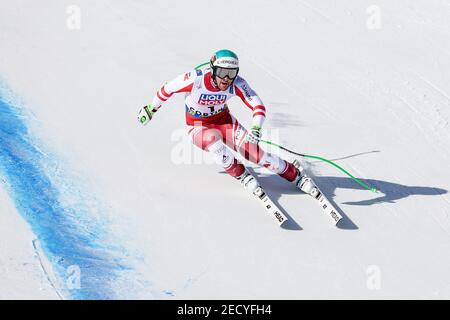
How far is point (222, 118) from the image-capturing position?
321 inches

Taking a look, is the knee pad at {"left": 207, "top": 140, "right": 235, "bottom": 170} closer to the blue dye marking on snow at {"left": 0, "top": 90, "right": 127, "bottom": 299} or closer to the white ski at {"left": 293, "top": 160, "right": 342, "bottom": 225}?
the white ski at {"left": 293, "top": 160, "right": 342, "bottom": 225}

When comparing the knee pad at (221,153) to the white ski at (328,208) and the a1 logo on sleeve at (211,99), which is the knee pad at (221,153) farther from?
the white ski at (328,208)

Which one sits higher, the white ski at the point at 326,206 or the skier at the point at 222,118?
the skier at the point at 222,118

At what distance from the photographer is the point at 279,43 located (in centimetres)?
1234

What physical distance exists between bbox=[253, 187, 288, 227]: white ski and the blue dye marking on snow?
1.86 metres

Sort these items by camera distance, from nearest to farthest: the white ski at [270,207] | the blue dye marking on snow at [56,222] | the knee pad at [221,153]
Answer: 1. the blue dye marking on snow at [56,222]
2. the white ski at [270,207]
3. the knee pad at [221,153]

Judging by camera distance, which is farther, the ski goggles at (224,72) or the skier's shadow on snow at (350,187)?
the skier's shadow on snow at (350,187)

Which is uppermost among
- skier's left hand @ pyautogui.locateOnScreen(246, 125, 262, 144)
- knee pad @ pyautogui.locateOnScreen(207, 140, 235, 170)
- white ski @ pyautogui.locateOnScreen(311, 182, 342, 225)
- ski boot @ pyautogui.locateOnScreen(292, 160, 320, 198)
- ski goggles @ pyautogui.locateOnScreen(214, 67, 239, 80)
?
ski goggles @ pyautogui.locateOnScreen(214, 67, 239, 80)

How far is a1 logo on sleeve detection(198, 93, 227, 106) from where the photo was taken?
25.6 feet

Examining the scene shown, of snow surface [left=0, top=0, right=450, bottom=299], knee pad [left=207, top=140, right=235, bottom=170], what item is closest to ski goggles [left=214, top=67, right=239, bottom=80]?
knee pad [left=207, top=140, right=235, bottom=170]

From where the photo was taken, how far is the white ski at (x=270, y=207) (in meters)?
7.65

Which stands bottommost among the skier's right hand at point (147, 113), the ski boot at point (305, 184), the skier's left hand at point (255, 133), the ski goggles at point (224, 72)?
the ski boot at point (305, 184)

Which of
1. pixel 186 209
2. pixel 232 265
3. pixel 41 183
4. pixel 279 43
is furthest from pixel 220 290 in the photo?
pixel 279 43

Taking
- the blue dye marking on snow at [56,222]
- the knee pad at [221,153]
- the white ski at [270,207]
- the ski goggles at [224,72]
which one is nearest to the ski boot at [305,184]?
the white ski at [270,207]
